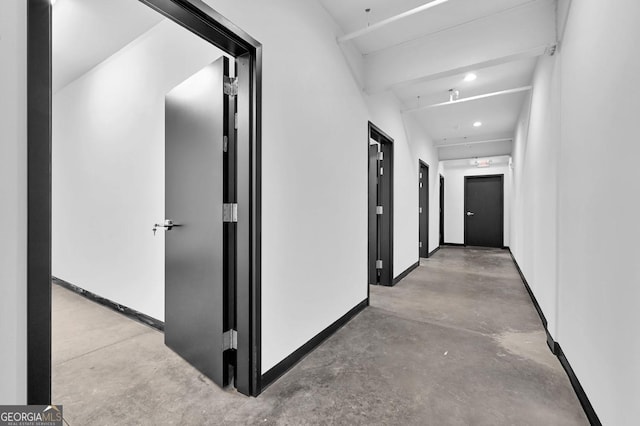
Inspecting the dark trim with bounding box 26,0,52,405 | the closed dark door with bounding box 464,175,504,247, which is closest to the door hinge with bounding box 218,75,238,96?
the dark trim with bounding box 26,0,52,405

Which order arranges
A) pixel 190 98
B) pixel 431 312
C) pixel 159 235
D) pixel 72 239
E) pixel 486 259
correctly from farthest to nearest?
pixel 486 259 → pixel 72 239 → pixel 431 312 → pixel 159 235 → pixel 190 98

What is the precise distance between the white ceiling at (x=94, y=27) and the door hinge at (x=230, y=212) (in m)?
1.96

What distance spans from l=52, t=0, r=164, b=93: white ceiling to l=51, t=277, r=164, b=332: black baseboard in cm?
275

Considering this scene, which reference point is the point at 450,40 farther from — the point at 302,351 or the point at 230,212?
the point at 302,351

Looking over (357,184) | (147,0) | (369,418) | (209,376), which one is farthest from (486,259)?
(147,0)

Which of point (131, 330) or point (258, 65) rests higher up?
point (258, 65)

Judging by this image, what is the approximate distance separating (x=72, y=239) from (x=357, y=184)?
3.81 m

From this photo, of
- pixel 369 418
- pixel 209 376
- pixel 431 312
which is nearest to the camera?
pixel 369 418

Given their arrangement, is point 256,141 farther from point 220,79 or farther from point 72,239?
point 72,239

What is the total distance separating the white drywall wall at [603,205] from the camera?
1134mm

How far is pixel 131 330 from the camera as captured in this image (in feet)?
8.51

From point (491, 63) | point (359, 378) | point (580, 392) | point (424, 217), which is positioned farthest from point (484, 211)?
point (359, 378)

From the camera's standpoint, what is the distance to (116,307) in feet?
9.93

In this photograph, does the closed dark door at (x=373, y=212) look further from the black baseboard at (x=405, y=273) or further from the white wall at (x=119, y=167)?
the white wall at (x=119, y=167)
